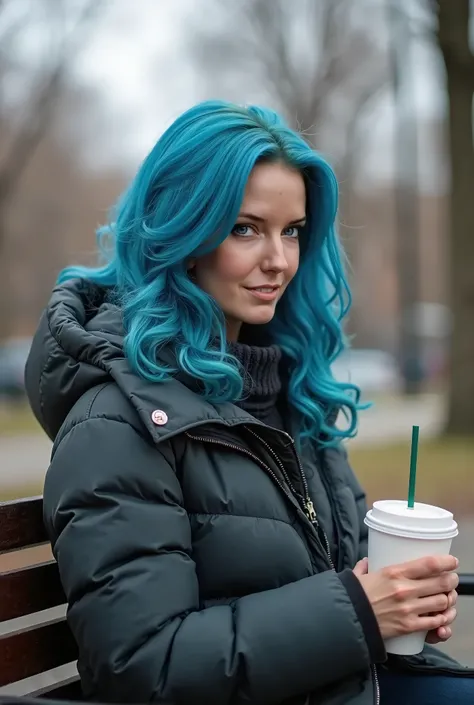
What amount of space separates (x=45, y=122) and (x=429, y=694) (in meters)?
11.6

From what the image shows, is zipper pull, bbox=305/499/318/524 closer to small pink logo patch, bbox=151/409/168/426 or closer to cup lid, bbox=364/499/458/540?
cup lid, bbox=364/499/458/540

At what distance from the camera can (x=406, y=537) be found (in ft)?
5.78

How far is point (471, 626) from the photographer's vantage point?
4.03 metres

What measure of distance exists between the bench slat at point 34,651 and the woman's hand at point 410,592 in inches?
28.4

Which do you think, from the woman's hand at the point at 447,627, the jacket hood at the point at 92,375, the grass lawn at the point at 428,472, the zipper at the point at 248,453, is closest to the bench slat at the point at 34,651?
the jacket hood at the point at 92,375

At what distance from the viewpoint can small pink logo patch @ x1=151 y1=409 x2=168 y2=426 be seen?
5.78 ft

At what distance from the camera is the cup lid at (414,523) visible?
5.76ft

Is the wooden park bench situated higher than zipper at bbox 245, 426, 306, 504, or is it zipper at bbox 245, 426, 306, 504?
zipper at bbox 245, 426, 306, 504

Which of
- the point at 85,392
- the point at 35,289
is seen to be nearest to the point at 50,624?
the point at 85,392

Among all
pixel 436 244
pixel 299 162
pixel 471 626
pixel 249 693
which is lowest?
pixel 471 626

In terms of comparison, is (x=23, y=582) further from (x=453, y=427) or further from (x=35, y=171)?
(x=35, y=171)

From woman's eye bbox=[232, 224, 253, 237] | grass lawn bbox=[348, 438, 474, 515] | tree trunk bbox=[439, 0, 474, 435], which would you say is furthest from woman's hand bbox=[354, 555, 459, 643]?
tree trunk bbox=[439, 0, 474, 435]

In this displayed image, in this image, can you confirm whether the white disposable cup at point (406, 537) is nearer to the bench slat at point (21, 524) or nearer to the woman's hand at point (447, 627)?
the woman's hand at point (447, 627)

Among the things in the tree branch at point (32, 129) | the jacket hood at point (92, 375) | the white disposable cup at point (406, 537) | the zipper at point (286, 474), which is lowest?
the white disposable cup at point (406, 537)
